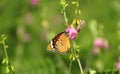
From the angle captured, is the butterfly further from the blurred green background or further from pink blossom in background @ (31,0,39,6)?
pink blossom in background @ (31,0,39,6)

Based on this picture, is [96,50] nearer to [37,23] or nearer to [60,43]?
[60,43]

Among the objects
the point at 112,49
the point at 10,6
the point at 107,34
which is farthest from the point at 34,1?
the point at 112,49

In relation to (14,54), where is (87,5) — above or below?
above

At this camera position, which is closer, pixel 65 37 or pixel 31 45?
pixel 65 37

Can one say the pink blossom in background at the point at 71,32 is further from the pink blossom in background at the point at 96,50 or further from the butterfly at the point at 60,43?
the pink blossom in background at the point at 96,50

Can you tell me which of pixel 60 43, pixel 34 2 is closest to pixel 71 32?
pixel 60 43

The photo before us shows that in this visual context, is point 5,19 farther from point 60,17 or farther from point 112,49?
point 112,49

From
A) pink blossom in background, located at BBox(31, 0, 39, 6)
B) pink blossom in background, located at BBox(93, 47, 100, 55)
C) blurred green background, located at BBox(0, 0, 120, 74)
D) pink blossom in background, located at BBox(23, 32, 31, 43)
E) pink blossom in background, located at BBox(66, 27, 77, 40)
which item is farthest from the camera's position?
pink blossom in background, located at BBox(31, 0, 39, 6)

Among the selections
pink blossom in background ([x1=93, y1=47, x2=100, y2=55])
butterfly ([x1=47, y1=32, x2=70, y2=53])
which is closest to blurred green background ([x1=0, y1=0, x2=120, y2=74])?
pink blossom in background ([x1=93, y1=47, x2=100, y2=55])
